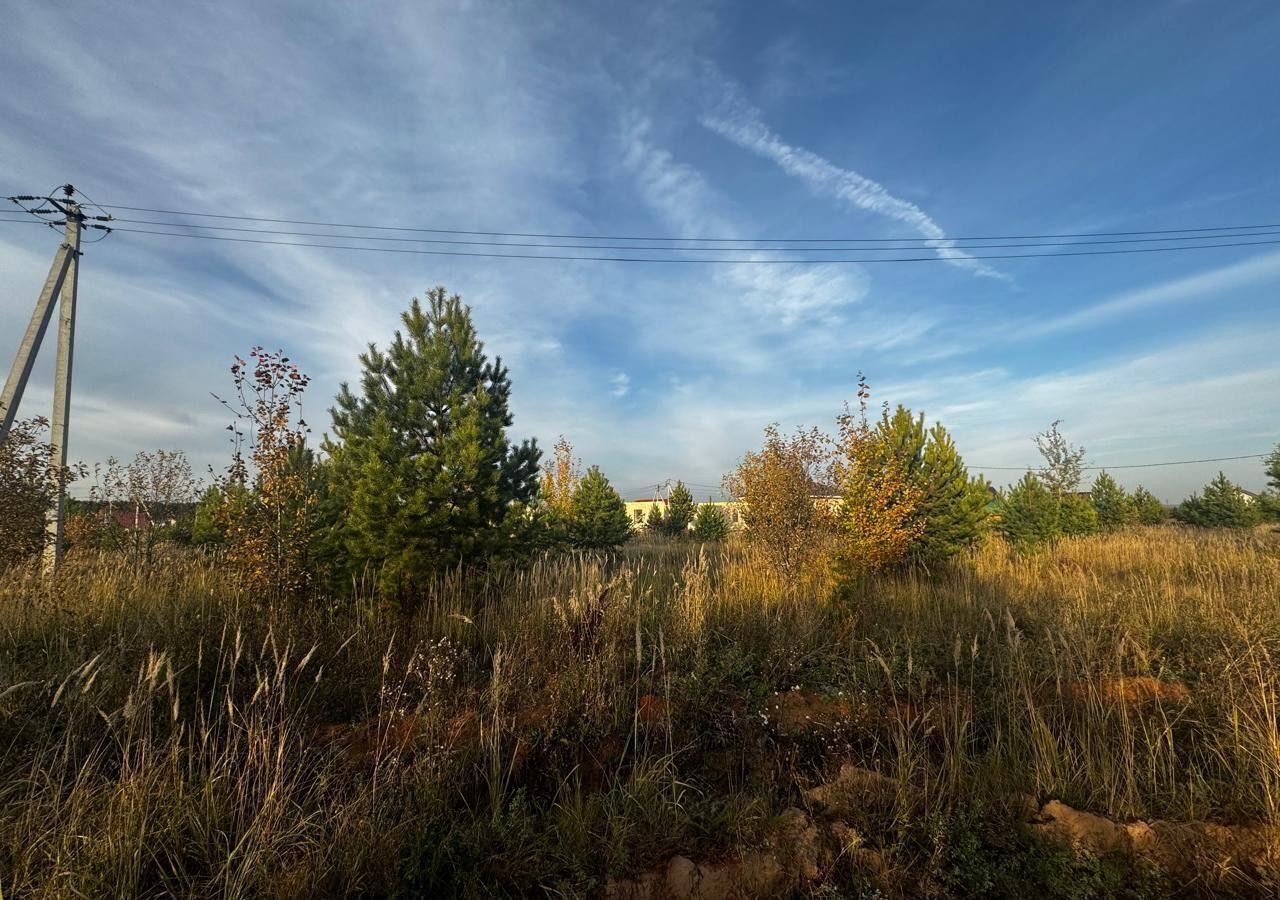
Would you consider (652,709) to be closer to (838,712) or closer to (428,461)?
(838,712)

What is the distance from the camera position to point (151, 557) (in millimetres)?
8977

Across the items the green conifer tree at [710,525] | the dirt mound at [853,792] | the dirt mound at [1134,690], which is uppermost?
the green conifer tree at [710,525]

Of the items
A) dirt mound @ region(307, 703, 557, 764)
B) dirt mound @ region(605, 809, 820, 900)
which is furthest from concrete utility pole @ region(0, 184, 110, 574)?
dirt mound @ region(605, 809, 820, 900)

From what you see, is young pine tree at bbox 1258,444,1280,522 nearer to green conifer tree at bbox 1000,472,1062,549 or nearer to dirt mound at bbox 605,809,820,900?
green conifer tree at bbox 1000,472,1062,549

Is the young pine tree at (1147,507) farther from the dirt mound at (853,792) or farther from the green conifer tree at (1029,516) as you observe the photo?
the dirt mound at (853,792)

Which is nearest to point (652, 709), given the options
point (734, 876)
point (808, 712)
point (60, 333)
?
point (808, 712)

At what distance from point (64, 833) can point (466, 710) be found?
2000 millimetres

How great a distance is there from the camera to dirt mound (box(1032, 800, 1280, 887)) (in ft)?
8.78

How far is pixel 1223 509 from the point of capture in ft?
82.9

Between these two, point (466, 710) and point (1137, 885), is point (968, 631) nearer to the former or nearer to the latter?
point (1137, 885)

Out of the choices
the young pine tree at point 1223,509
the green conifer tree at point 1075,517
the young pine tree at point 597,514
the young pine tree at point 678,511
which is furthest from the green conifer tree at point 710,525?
the young pine tree at point 1223,509

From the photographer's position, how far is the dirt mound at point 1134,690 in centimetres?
427

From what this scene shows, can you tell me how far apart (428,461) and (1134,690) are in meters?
7.46

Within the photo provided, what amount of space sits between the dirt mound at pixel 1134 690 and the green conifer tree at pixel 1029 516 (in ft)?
38.6
